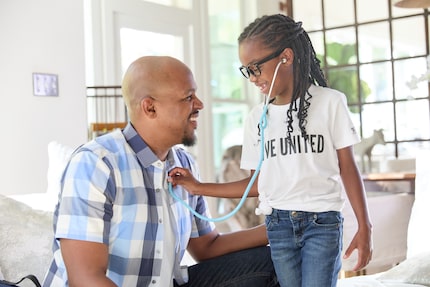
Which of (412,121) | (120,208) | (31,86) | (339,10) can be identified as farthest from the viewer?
(339,10)

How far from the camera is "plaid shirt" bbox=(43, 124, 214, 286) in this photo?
1410 mm

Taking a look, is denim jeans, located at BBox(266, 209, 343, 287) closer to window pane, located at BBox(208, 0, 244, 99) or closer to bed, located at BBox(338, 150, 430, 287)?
bed, located at BBox(338, 150, 430, 287)

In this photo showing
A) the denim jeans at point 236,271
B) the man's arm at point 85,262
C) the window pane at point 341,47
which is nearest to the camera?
the man's arm at point 85,262

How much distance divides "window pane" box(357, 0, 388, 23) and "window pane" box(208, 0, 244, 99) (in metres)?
1.30

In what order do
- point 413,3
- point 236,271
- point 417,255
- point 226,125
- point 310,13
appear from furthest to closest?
point 226,125 → point 310,13 → point 413,3 → point 417,255 → point 236,271

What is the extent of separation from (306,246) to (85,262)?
515mm

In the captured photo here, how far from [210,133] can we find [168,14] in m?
1.02

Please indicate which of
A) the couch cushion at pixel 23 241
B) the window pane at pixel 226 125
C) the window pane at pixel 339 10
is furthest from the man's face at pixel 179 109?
the window pane at pixel 226 125

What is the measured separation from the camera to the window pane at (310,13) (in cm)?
528

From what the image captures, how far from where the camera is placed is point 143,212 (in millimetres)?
1520

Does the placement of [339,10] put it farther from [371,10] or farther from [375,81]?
[375,81]

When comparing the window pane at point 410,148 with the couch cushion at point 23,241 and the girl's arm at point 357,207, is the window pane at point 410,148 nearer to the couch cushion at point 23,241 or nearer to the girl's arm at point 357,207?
the girl's arm at point 357,207

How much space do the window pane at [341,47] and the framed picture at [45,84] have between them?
213cm

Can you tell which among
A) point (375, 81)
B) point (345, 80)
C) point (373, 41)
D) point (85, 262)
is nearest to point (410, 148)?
point (375, 81)
